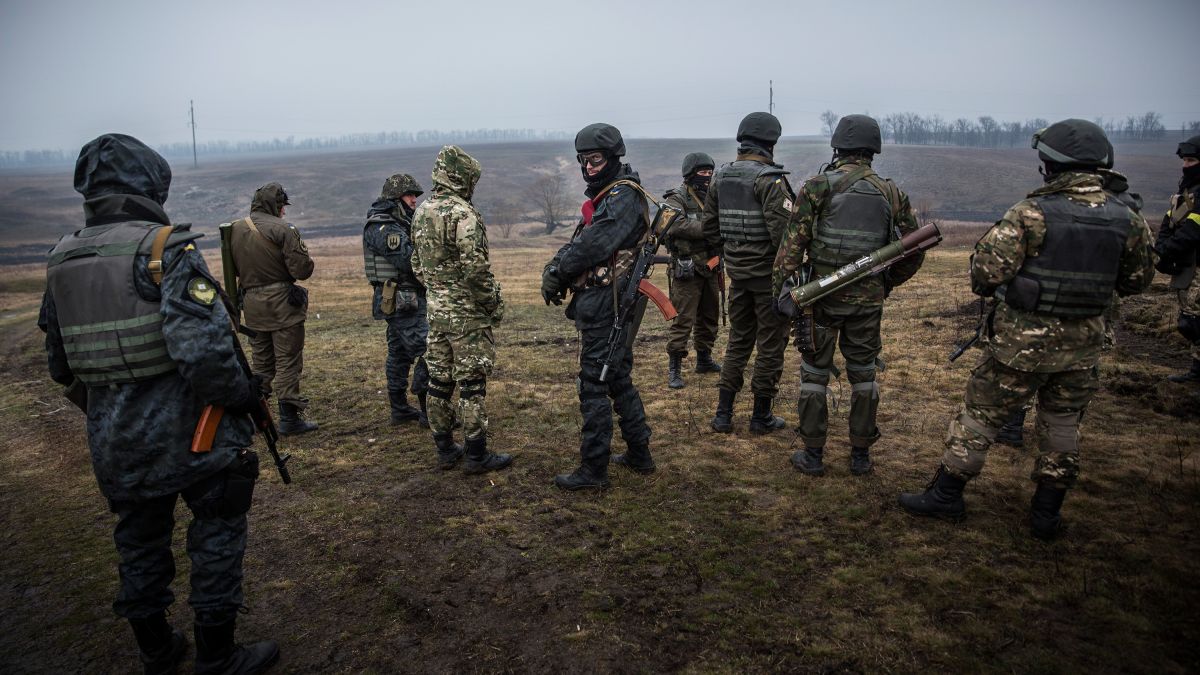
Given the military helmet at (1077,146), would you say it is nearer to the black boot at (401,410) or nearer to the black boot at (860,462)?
the black boot at (860,462)

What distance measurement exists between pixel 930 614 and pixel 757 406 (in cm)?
304

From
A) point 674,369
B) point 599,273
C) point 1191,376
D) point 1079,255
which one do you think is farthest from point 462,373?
point 1191,376

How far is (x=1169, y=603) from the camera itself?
11.4ft

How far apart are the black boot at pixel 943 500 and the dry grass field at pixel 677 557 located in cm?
11

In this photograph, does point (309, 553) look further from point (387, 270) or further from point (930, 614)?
point (930, 614)

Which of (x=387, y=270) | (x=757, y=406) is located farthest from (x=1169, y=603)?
(x=387, y=270)

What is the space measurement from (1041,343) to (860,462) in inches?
68.2

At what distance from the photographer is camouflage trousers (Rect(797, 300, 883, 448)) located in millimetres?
5141

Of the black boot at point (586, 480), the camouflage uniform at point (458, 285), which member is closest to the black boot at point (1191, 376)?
the black boot at point (586, 480)

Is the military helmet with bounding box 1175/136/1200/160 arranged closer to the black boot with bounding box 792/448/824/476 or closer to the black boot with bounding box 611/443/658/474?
the black boot with bounding box 792/448/824/476

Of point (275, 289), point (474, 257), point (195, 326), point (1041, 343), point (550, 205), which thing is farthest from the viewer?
point (550, 205)

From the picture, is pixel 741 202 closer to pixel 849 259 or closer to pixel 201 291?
pixel 849 259

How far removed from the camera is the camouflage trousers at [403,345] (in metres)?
6.92

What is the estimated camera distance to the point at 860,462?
5.35 meters
